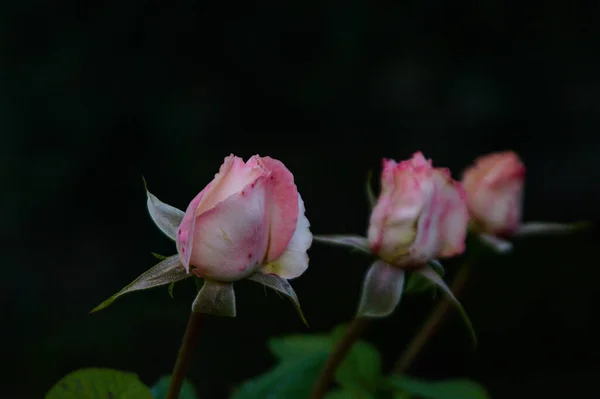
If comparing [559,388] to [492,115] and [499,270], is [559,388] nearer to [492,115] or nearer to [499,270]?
[499,270]

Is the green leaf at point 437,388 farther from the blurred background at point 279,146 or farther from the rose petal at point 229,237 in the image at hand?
the blurred background at point 279,146

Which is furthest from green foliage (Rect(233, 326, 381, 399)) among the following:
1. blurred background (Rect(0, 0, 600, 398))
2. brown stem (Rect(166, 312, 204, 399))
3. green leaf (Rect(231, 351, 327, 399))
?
blurred background (Rect(0, 0, 600, 398))

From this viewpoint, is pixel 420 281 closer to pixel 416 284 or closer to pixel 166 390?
pixel 416 284

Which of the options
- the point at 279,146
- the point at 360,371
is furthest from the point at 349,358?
the point at 279,146

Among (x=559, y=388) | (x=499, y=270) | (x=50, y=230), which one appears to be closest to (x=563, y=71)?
(x=499, y=270)

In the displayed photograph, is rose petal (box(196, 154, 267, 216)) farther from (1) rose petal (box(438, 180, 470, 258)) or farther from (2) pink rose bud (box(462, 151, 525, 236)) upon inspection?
(2) pink rose bud (box(462, 151, 525, 236))

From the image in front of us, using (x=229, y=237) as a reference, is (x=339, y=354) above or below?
below
